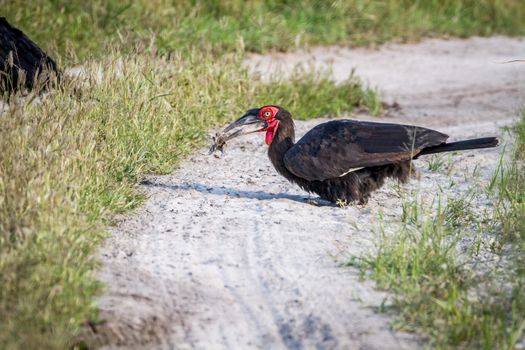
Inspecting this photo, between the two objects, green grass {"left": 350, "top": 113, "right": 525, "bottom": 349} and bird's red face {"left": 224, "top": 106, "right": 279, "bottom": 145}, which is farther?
bird's red face {"left": 224, "top": 106, "right": 279, "bottom": 145}

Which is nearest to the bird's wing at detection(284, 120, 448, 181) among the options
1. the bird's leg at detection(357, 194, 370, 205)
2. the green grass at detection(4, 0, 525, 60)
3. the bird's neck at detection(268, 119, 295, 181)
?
the bird's neck at detection(268, 119, 295, 181)

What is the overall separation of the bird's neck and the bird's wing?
16 cm

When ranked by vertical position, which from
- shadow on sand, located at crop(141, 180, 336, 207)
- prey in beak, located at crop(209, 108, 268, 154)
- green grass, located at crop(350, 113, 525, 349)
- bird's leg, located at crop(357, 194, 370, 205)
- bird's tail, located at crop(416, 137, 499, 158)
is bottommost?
shadow on sand, located at crop(141, 180, 336, 207)

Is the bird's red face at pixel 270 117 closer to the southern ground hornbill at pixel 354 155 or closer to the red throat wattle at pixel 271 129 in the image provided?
the red throat wattle at pixel 271 129

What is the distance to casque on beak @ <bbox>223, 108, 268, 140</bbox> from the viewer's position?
23.0ft

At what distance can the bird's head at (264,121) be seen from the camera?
7.00 meters

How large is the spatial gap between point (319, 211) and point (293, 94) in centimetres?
359

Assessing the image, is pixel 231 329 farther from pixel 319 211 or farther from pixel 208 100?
pixel 208 100

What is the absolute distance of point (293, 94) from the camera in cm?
994

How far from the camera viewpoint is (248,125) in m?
7.08

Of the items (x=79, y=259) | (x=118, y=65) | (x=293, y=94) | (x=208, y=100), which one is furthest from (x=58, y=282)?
(x=293, y=94)

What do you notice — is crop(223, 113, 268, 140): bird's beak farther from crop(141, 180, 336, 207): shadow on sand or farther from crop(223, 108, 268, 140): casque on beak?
crop(141, 180, 336, 207): shadow on sand

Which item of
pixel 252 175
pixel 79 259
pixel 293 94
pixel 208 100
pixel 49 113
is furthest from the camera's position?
pixel 293 94

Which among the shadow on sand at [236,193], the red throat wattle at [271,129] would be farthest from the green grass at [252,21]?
the red throat wattle at [271,129]
